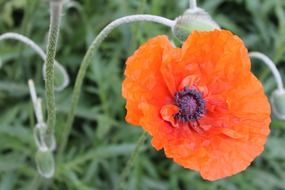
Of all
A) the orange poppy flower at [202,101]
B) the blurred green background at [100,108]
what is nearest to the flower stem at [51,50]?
the orange poppy flower at [202,101]

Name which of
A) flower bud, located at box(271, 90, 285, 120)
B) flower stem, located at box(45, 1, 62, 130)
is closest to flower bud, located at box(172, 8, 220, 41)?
flower stem, located at box(45, 1, 62, 130)

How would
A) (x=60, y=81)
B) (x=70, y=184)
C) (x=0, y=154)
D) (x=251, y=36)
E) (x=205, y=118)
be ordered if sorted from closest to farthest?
1. (x=205, y=118)
2. (x=60, y=81)
3. (x=70, y=184)
4. (x=0, y=154)
5. (x=251, y=36)

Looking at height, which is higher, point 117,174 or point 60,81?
point 60,81

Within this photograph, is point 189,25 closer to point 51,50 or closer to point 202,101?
point 202,101

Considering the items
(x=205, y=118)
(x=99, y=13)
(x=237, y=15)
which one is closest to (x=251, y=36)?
(x=237, y=15)

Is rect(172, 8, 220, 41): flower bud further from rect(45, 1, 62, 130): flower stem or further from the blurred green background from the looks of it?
the blurred green background

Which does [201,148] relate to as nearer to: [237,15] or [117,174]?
[117,174]

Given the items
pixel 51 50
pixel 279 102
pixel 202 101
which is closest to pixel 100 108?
pixel 279 102
